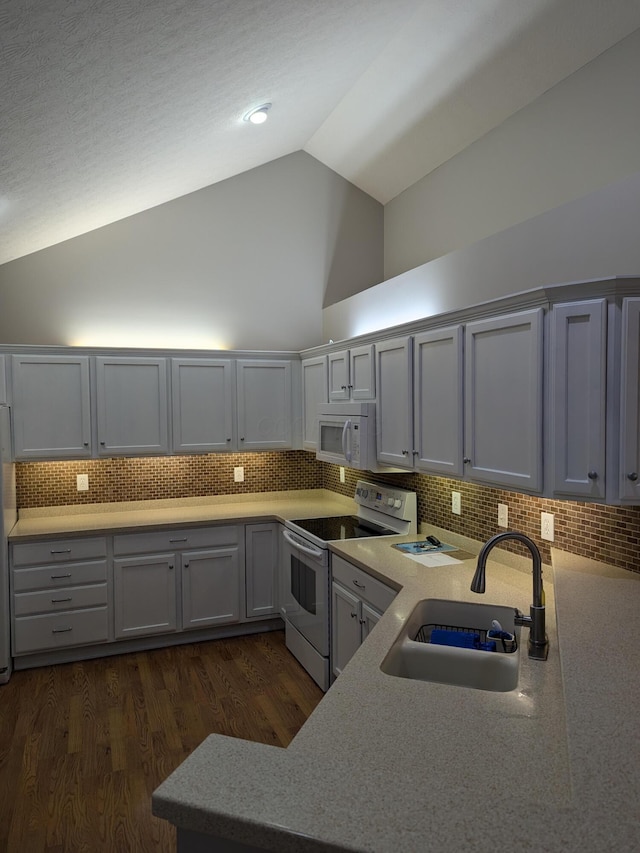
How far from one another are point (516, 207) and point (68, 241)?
3.10 m

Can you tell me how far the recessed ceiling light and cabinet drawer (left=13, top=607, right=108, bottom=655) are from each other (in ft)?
10.6

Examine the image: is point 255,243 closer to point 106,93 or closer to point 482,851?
point 106,93

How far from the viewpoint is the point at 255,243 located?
4754 mm

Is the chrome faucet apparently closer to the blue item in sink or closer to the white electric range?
the blue item in sink

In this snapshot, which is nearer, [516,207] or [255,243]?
[516,207]

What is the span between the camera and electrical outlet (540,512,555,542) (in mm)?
2656

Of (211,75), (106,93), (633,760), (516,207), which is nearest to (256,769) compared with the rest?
(633,760)

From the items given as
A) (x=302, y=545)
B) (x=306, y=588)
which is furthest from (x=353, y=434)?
(x=306, y=588)

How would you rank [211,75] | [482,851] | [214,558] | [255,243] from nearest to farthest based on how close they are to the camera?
[482,851], [211,75], [214,558], [255,243]

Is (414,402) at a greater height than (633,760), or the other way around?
(414,402)

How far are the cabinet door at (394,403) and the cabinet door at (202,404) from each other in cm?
143

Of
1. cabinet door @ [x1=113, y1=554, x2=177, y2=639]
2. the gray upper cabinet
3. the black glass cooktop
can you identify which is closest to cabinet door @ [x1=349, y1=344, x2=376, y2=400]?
the gray upper cabinet

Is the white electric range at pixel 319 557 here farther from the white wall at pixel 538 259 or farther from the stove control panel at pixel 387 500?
the white wall at pixel 538 259

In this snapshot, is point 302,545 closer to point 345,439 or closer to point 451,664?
point 345,439
